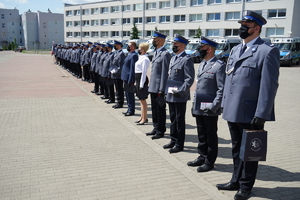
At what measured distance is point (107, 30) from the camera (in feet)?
234

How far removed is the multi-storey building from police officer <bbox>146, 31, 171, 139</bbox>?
122 ft

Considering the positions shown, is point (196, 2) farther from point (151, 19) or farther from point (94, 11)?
point (94, 11)

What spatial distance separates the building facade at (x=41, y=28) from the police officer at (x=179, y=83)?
9946 cm

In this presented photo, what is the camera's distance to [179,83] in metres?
5.40

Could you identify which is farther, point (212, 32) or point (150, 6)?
point (150, 6)

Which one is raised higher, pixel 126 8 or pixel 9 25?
pixel 126 8

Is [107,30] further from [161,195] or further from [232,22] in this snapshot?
[161,195]

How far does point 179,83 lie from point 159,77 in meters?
0.90

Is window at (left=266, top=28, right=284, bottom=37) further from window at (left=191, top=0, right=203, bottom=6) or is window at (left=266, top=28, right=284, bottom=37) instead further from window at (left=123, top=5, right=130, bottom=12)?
window at (left=123, top=5, right=130, bottom=12)

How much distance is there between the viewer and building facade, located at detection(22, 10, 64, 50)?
319 feet

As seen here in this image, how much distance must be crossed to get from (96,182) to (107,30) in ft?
229

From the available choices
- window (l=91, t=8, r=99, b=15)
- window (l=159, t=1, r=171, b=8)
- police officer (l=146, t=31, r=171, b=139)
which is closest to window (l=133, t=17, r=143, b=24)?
window (l=159, t=1, r=171, b=8)

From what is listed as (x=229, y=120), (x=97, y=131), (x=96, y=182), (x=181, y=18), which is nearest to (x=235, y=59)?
(x=229, y=120)

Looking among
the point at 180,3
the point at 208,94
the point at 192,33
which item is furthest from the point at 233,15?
the point at 208,94
